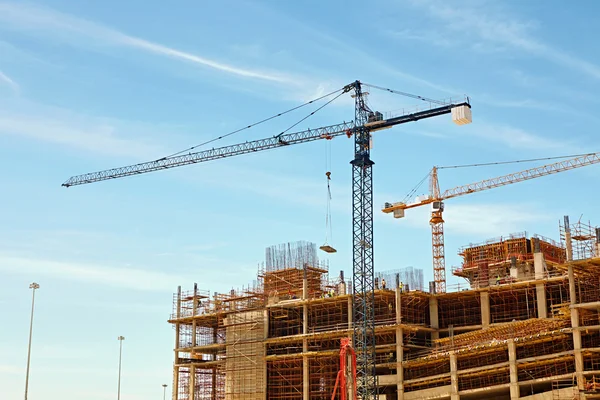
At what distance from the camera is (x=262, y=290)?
101 m

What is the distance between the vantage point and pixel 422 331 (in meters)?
89.6

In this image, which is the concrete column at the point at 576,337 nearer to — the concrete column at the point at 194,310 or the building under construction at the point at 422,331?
the building under construction at the point at 422,331

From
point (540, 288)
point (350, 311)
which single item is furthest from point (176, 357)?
point (540, 288)

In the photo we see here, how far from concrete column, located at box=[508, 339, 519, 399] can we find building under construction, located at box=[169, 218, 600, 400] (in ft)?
0.28

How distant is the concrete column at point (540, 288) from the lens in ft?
265

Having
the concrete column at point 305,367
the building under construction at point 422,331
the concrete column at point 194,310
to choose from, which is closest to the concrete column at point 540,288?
the building under construction at point 422,331

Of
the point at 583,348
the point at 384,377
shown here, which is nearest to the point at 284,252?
the point at 384,377

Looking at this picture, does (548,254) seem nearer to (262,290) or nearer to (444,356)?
(444,356)

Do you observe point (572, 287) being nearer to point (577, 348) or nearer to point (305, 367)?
point (577, 348)

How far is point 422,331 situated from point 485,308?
773 centimetres

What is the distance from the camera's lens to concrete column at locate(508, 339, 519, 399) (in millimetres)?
73125

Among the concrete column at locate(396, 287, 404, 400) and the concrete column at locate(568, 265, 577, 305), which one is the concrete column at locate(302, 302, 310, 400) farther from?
the concrete column at locate(568, 265, 577, 305)

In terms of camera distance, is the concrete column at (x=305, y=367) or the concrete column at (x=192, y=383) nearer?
the concrete column at (x=305, y=367)

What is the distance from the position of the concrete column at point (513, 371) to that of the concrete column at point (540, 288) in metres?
8.61
